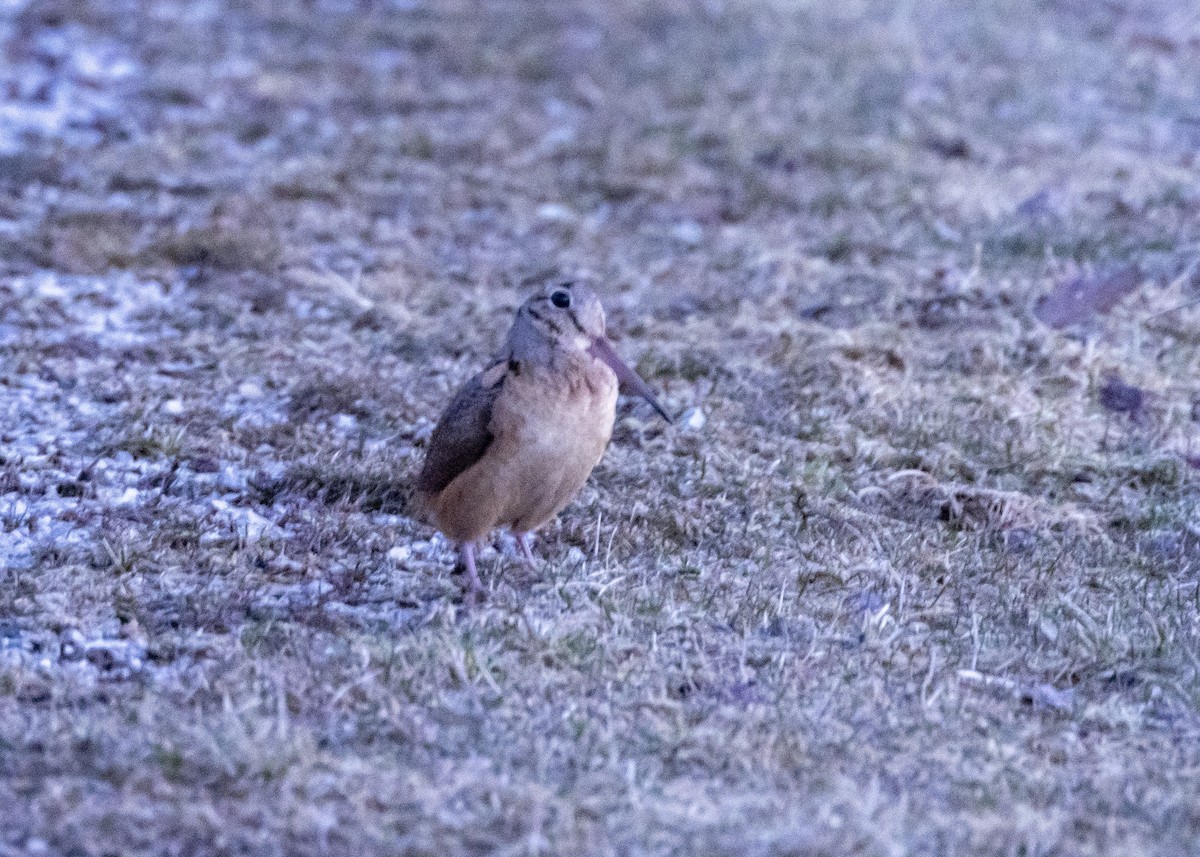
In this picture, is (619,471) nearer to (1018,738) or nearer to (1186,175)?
(1018,738)

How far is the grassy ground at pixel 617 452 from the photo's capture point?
3.47m

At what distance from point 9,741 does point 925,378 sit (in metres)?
3.59

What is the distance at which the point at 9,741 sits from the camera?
11.5ft

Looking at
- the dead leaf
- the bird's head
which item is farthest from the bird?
the dead leaf

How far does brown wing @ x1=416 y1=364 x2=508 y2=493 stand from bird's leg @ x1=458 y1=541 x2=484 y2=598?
6.5 inches

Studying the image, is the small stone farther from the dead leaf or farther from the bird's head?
the dead leaf

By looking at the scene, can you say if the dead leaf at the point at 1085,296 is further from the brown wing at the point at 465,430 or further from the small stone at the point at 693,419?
the brown wing at the point at 465,430

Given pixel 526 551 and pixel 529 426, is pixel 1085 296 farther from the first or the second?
pixel 529 426

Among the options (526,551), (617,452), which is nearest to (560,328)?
(526,551)

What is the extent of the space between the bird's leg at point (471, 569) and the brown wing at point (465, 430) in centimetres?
17

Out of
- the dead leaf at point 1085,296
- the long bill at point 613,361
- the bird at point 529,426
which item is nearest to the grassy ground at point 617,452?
the dead leaf at point 1085,296

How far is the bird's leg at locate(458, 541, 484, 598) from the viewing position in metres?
4.46

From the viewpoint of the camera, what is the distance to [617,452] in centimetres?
557

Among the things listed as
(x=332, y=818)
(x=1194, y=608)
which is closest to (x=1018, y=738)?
(x=1194, y=608)
